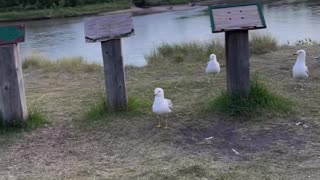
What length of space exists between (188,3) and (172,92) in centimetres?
3698

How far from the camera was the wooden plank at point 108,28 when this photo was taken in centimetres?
567

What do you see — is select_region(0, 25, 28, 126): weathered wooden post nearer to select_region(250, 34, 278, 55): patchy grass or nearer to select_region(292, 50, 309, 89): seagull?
select_region(292, 50, 309, 89): seagull

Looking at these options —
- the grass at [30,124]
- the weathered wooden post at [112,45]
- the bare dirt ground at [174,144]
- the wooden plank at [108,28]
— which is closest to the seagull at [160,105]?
the bare dirt ground at [174,144]

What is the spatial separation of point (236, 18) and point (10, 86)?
7.78ft

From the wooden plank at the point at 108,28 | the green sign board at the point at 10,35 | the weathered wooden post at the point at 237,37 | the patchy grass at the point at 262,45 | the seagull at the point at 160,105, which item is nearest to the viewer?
the seagull at the point at 160,105

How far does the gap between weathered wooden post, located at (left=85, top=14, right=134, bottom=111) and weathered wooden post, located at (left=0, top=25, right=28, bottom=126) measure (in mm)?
747

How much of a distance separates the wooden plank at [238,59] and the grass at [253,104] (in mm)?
84

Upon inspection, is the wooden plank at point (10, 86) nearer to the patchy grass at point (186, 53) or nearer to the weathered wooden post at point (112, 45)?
the weathered wooden post at point (112, 45)

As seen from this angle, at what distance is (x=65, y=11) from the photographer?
4331cm

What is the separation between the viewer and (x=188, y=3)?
43.3 m

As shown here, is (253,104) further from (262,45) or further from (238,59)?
(262,45)

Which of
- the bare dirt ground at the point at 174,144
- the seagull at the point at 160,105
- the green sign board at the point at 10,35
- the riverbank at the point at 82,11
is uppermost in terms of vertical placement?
the riverbank at the point at 82,11

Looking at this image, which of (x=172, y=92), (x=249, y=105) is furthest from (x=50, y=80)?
(x=249, y=105)

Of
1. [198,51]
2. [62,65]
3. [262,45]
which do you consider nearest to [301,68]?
[262,45]
